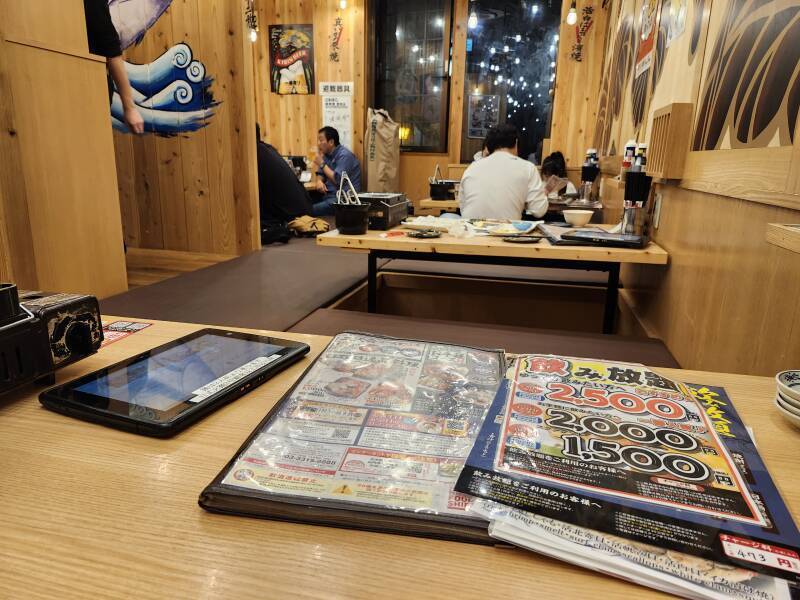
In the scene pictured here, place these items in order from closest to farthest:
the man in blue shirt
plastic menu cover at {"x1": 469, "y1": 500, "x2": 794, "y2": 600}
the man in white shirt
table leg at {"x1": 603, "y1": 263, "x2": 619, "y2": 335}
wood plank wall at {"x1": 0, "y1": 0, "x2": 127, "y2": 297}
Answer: plastic menu cover at {"x1": 469, "y1": 500, "x2": 794, "y2": 600} → wood plank wall at {"x1": 0, "y1": 0, "x2": 127, "y2": 297} → table leg at {"x1": 603, "y1": 263, "x2": 619, "y2": 335} → the man in white shirt → the man in blue shirt

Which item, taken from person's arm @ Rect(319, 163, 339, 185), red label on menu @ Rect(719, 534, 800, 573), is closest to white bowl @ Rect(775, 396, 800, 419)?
red label on menu @ Rect(719, 534, 800, 573)

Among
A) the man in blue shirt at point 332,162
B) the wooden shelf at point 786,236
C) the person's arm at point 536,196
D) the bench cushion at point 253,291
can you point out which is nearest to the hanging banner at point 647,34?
the person's arm at point 536,196

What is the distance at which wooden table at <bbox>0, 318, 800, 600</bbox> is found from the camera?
0.43 m

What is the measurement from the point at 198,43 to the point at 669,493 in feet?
13.6

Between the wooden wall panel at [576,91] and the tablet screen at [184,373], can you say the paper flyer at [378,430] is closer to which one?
the tablet screen at [184,373]

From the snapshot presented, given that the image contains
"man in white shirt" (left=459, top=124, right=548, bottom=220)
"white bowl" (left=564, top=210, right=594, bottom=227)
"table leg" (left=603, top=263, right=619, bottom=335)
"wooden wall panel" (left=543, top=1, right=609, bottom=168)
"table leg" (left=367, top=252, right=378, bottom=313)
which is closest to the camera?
"table leg" (left=603, top=263, right=619, bottom=335)

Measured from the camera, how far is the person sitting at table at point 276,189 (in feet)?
13.9

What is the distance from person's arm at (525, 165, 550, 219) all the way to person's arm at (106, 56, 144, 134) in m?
2.69

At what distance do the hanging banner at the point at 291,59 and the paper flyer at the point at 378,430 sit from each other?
6.96m

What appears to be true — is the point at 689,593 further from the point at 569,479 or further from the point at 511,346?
the point at 511,346

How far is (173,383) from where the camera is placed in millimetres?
772

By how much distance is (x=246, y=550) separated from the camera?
48 cm

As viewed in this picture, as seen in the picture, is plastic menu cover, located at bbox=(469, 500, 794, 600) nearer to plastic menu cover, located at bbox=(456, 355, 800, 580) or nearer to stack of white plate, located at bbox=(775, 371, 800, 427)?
plastic menu cover, located at bbox=(456, 355, 800, 580)

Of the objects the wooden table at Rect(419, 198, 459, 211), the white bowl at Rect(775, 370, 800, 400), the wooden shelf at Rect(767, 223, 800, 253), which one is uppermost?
the wooden shelf at Rect(767, 223, 800, 253)
